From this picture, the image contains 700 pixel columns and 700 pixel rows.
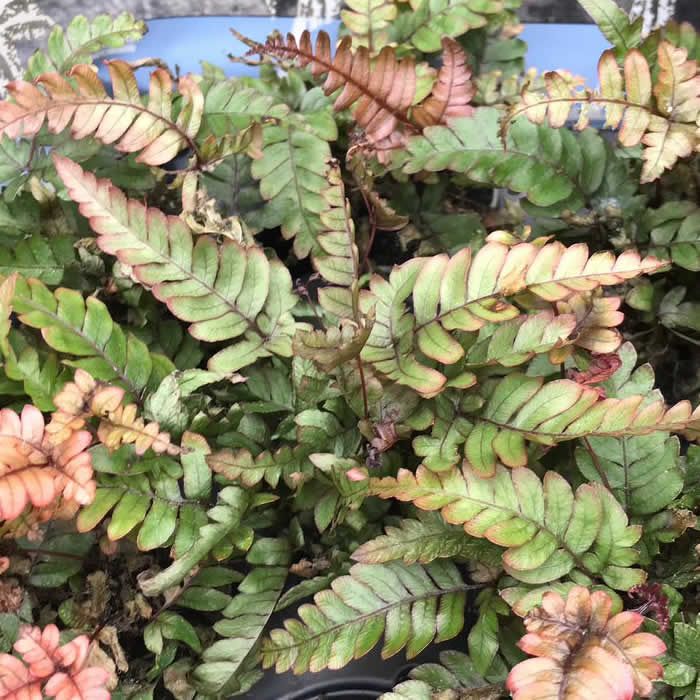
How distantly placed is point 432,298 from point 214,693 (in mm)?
556

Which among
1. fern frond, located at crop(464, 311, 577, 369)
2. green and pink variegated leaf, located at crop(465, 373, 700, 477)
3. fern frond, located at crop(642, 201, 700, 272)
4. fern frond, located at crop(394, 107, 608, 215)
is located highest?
fern frond, located at crop(394, 107, 608, 215)

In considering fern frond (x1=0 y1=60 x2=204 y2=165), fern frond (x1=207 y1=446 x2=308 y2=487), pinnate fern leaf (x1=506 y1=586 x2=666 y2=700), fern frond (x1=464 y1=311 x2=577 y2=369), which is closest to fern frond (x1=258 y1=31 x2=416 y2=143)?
fern frond (x1=0 y1=60 x2=204 y2=165)

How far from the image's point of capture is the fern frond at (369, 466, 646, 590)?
2.77 feet

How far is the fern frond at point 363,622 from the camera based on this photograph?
872 mm

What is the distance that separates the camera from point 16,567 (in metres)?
0.95

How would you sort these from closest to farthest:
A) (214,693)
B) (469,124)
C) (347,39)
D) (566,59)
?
(214,693), (347,39), (469,124), (566,59)

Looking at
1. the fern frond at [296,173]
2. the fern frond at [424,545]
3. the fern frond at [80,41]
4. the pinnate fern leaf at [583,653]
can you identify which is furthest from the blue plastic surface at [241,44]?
the pinnate fern leaf at [583,653]

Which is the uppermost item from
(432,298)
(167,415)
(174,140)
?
(174,140)

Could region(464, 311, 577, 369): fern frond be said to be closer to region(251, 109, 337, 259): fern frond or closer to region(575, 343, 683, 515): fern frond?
region(575, 343, 683, 515): fern frond

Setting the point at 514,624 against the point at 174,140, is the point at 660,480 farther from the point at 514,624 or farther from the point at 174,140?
the point at 174,140

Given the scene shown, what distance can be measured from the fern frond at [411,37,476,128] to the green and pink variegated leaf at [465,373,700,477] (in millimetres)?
458

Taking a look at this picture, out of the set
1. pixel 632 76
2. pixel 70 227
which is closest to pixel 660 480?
pixel 632 76

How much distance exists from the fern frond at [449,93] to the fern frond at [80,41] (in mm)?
512

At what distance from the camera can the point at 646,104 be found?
101 cm
